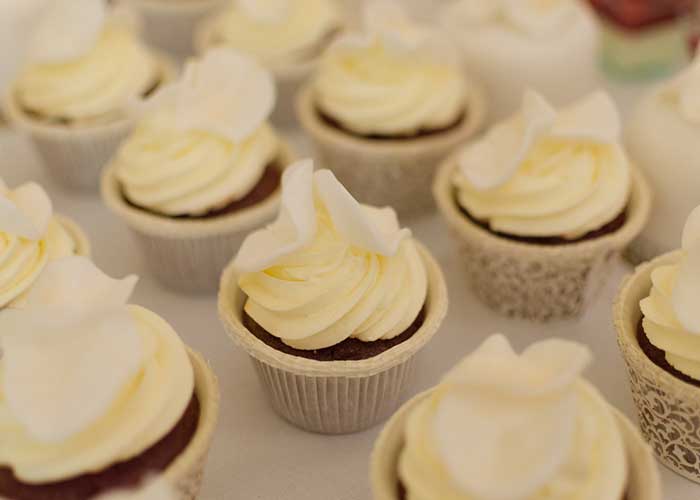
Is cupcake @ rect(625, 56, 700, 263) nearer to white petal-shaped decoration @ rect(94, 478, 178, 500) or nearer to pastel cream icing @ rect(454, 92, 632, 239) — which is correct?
pastel cream icing @ rect(454, 92, 632, 239)

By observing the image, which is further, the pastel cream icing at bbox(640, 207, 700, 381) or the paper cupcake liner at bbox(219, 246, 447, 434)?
the paper cupcake liner at bbox(219, 246, 447, 434)

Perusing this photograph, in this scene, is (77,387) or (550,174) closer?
(77,387)

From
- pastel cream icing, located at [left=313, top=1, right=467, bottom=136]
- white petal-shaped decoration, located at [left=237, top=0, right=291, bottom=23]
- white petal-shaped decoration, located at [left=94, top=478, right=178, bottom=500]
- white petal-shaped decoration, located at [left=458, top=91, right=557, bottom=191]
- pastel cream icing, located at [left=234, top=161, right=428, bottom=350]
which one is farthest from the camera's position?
white petal-shaped decoration, located at [left=237, top=0, right=291, bottom=23]

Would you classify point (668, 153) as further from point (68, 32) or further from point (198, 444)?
point (68, 32)

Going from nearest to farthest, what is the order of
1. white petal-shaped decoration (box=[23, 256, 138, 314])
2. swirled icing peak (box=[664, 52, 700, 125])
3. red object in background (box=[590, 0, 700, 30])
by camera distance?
white petal-shaped decoration (box=[23, 256, 138, 314]) → swirled icing peak (box=[664, 52, 700, 125]) → red object in background (box=[590, 0, 700, 30])

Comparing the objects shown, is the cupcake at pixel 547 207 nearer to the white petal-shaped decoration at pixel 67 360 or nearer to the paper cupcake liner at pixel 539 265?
the paper cupcake liner at pixel 539 265

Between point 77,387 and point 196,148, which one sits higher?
point 77,387

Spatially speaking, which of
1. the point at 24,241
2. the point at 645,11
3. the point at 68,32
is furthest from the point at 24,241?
the point at 645,11

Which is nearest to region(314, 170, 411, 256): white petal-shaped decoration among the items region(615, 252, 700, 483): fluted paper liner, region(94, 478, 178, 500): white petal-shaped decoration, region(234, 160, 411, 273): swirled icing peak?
region(234, 160, 411, 273): swirled icing peak
